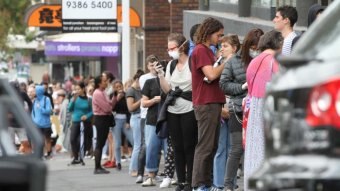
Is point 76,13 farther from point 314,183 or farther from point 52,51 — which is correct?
point 314,183

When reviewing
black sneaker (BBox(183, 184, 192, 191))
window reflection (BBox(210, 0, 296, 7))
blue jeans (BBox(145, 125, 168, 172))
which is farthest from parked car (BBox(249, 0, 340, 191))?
window reflection (BBox(210, 0, 296, 7))

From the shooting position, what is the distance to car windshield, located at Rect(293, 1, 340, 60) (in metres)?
6.16

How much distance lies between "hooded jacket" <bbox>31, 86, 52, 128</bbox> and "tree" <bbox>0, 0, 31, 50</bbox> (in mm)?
48804

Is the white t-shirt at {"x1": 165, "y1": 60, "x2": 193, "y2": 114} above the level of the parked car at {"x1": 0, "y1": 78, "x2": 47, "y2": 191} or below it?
below

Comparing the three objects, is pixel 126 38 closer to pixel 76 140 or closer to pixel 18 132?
pixel 76 140

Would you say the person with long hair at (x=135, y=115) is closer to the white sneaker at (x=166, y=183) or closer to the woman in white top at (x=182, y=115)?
the white sneaker at (x=166, y=183)

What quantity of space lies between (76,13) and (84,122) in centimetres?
209

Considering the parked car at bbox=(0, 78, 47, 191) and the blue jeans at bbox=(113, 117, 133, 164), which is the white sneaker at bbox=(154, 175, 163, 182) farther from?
the parked car at bbox=(0, 78, 47, 191)

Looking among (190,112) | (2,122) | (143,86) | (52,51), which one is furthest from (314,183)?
(52,51)

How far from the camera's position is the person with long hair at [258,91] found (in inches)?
433

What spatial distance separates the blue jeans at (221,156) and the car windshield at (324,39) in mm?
7333

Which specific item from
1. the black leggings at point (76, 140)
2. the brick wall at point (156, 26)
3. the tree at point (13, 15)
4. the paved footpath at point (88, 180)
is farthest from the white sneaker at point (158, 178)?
the tree at point (13, 15)

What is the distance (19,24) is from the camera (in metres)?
79.1

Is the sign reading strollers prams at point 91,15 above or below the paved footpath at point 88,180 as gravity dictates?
above
